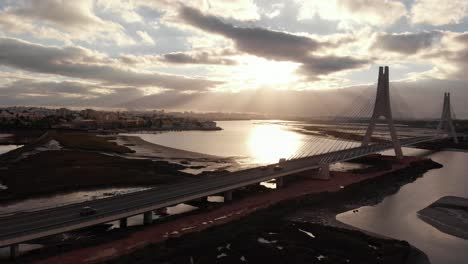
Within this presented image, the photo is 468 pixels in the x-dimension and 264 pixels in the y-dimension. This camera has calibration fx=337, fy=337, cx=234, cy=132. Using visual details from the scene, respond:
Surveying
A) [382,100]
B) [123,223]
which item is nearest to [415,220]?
[123,223]

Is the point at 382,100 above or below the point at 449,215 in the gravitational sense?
above

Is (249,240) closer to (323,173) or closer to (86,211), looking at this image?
(86,211)

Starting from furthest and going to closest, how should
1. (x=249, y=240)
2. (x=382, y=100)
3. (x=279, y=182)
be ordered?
(x=382, y=100) → (x=279, y=182) → (x=249, y=240)

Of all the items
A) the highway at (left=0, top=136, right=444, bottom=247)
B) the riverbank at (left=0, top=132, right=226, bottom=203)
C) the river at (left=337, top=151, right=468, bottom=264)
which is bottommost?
the river at (left=337, top=151, right=468, bottom=264)

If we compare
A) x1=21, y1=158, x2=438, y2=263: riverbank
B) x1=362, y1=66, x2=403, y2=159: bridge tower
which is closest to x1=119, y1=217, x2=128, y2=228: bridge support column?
x1=21, y1=158, x2=438, y2=263: riverbank

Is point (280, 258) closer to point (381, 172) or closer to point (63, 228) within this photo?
point (63, 228)

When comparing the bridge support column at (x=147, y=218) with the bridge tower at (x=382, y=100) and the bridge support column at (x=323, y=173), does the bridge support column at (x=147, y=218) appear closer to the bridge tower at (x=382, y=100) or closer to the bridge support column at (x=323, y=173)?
the bridge support column at (x=323, y=173)

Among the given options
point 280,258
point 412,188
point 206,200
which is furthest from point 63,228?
point 412,188

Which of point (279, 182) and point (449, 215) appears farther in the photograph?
point (279, 182)

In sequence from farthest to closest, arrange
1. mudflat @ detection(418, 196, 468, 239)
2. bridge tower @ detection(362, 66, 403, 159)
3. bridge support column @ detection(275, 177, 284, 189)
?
bridge tower @ detection(362, 66, 403, 159), bridge support column @ detection(275, 177, 284, 189), mudflat @ detection(418, 196, 468, 239)

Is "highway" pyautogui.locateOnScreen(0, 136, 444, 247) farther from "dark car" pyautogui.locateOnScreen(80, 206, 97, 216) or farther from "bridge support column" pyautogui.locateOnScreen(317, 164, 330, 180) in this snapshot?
"bridge support column" pyautogui.locateOnScreen(317, 164, 330, 180)

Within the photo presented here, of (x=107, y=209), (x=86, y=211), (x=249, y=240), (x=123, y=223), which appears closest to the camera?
(x=86, y=211)
